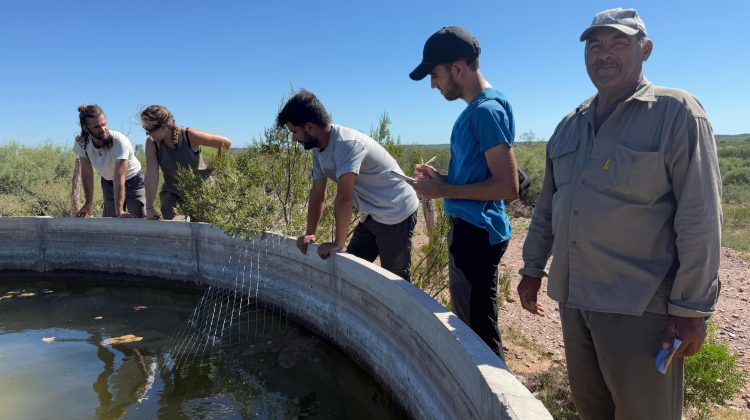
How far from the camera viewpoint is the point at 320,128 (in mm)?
3812

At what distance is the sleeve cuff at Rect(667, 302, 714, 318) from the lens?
179 centimetres

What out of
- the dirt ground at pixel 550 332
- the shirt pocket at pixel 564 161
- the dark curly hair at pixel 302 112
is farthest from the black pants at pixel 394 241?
the shirt pocket at pixel 564 161

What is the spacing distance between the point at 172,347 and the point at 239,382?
1.14 metres

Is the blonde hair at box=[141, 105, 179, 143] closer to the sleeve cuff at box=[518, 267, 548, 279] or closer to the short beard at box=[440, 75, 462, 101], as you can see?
the short beard at box=[440, 75, 462, 101]

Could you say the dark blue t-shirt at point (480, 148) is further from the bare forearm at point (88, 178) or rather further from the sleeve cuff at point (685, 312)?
the bare forearm at point (88, 178)

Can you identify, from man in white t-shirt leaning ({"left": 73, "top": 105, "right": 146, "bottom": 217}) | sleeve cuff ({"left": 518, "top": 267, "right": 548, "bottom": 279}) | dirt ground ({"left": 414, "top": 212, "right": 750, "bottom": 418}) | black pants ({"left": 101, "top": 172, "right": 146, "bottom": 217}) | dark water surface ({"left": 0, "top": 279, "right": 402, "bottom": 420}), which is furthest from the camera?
black pants ({"left": 101, "top": 172, "right": 146, "bottom": 217})

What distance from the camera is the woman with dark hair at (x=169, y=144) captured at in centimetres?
579

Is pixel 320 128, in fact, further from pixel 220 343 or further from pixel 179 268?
pixel 179 268

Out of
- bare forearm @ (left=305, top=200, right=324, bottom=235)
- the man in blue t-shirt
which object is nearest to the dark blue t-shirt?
the man in blue t-shirt

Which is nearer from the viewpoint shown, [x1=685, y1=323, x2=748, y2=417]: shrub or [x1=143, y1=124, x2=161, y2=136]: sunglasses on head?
[x1=685, y1=323, x2=748, y2=417]: shrub

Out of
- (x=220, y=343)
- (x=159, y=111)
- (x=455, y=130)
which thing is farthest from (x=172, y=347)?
(x=455, y=130)

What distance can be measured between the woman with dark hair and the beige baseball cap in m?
4.85

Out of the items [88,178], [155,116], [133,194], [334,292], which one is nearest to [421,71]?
[334,292]

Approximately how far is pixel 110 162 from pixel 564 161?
605 centimetres
